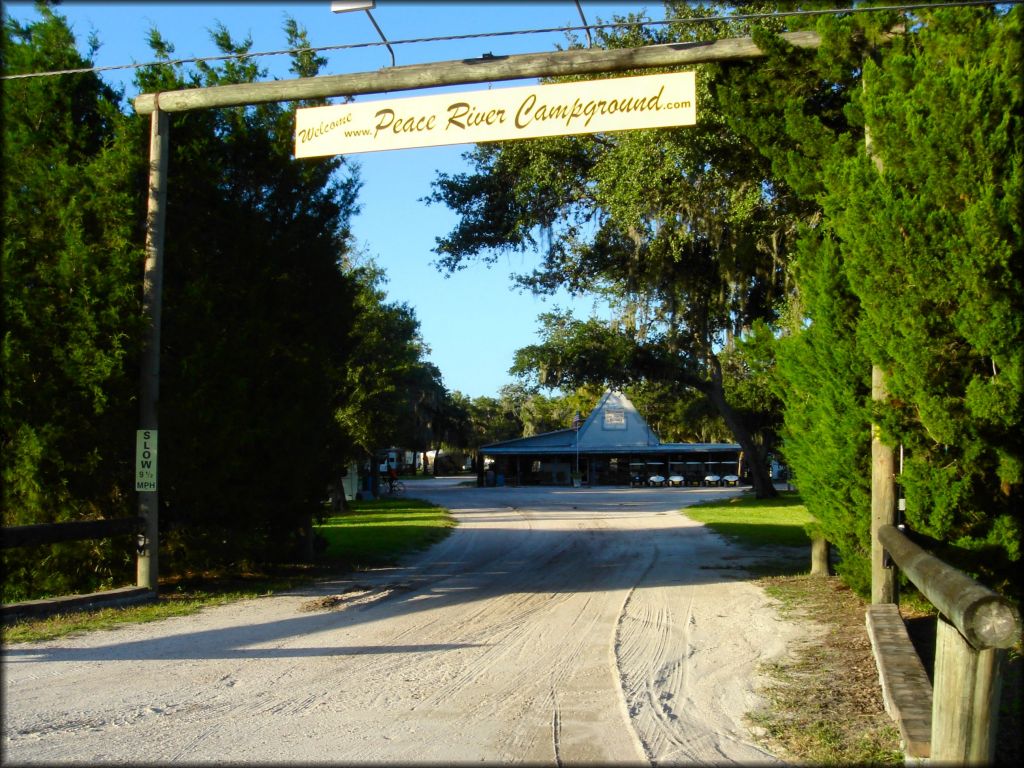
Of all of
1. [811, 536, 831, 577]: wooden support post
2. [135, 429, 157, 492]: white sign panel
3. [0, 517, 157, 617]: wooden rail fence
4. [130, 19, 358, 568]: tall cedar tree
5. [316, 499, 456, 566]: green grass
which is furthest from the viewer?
[316, 499, 456, 566]: green grass

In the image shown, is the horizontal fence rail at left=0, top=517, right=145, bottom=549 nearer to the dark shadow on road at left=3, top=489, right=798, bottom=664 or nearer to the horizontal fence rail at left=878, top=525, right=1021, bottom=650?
the dark shadow on road at left=3, top=489, right=798, bottom=664

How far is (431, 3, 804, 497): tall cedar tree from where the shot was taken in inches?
605

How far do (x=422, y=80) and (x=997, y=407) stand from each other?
6.65 m

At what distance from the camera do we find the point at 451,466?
104000 millimetres

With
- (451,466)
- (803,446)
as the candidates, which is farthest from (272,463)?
(451,466)

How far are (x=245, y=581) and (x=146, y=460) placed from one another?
258 centimetres

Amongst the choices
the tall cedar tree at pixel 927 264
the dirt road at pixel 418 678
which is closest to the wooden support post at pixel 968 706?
the dirt road at pixel 418 678

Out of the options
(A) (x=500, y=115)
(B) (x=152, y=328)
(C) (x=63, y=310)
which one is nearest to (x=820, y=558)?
(A) (x=500, y=115)

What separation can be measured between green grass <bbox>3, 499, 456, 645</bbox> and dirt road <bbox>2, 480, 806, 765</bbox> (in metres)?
0.47

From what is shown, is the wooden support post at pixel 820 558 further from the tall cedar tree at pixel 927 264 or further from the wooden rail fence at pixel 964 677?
the wooden rail fence at pixel 964 677

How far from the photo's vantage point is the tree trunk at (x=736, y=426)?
3241 centimetres

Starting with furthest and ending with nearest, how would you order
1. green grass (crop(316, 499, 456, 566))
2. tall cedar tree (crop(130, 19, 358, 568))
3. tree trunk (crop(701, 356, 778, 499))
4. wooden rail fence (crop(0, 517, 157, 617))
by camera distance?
tree trunk (crop(701, 356, 778, 499)) → green grass (crop(316, 499, 456, 566)) → tall cedar tree (crop(130, 19, 358, 568)) → wooden rail fence (crop(0, 517, 157, 617))

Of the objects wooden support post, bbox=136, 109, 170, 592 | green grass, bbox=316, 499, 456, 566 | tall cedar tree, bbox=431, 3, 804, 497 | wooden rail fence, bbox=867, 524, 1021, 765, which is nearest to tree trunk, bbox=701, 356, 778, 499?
tall cedar tree, bbox=431, 3, 804, 497

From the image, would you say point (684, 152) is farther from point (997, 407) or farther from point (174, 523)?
point (174, 523)
